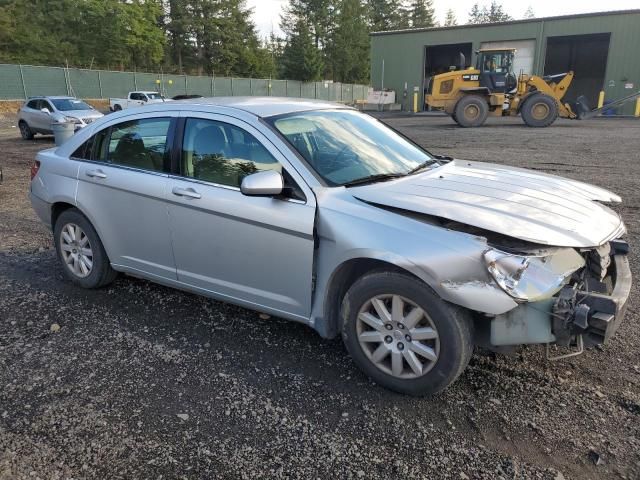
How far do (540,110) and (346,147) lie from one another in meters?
19.9

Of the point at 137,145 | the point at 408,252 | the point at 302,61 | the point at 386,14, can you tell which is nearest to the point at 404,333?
the point at 408,252

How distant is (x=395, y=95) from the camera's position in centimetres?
3919

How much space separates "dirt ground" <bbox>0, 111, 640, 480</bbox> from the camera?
241 centimetres

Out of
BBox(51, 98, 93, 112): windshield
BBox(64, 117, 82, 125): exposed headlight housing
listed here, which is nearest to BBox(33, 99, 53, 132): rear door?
BBox(51, 98, 93, 112): windshield

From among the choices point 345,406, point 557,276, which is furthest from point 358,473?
point 557,276

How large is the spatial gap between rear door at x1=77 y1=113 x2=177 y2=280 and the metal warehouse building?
33.5 m

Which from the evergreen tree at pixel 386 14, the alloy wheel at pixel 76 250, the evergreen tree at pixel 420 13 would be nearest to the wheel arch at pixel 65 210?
the alloy wheel at pixel 76 250

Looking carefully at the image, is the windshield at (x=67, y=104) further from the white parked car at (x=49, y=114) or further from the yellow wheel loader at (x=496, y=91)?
the yellow wheel loader at (x=496, y=91)

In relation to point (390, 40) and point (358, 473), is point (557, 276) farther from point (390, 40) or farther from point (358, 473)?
point (390, 40)

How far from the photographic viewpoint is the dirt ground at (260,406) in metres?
2.41

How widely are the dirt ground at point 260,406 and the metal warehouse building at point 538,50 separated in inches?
1311

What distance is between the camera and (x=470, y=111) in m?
21.9

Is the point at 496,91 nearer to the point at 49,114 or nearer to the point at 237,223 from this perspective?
the point at 49,114

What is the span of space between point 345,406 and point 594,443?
1269 mm
